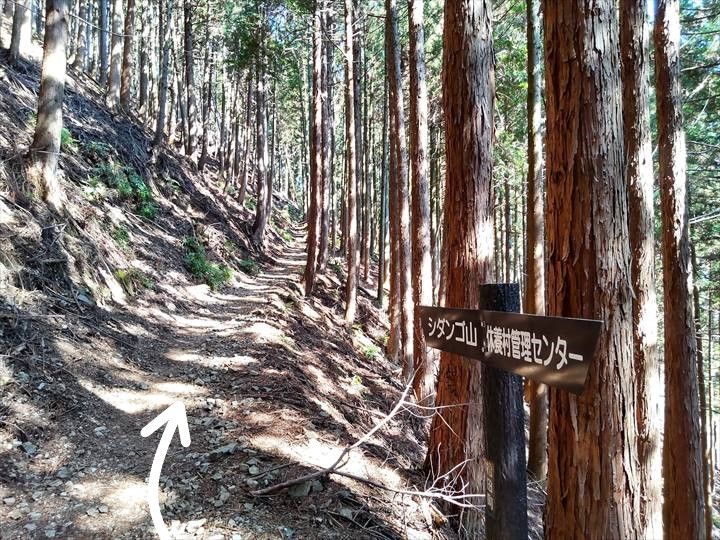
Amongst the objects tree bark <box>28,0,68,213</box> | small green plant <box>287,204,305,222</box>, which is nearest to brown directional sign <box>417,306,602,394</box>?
tree bark <box>28,0,68,213</box>

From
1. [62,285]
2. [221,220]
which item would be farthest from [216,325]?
[221,220]

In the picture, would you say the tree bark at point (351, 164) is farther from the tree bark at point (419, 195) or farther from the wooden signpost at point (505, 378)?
the wooden signpost at point (505, 378)

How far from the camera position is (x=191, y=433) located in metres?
4.56

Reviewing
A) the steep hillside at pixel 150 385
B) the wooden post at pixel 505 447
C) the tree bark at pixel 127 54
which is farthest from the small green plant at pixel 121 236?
the wooden post at pixel 505 447

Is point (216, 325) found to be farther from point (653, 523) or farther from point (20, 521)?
point (653, 523)

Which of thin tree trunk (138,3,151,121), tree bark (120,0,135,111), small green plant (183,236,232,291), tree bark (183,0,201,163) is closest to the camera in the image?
small green plant (183,236,232,291)

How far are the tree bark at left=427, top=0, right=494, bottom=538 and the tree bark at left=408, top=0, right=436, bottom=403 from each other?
2.74 metres

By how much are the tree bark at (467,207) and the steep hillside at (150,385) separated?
30.3 inches

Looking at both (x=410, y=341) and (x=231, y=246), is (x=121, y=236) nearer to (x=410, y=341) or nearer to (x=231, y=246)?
(x=231, y=246)

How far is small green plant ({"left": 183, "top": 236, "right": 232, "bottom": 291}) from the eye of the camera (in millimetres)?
12250

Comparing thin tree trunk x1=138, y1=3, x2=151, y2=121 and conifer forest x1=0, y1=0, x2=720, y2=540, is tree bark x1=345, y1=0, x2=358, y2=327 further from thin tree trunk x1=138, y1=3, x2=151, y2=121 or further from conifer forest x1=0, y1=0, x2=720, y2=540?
thin tree trunk x1=138, y1=3, x2=151, y2=121

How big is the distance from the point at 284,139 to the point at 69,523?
4518 centimetres

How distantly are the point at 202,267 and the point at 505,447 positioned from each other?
11.5 metres

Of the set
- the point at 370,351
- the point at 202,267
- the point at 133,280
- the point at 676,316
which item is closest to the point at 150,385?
the point at 133,280
